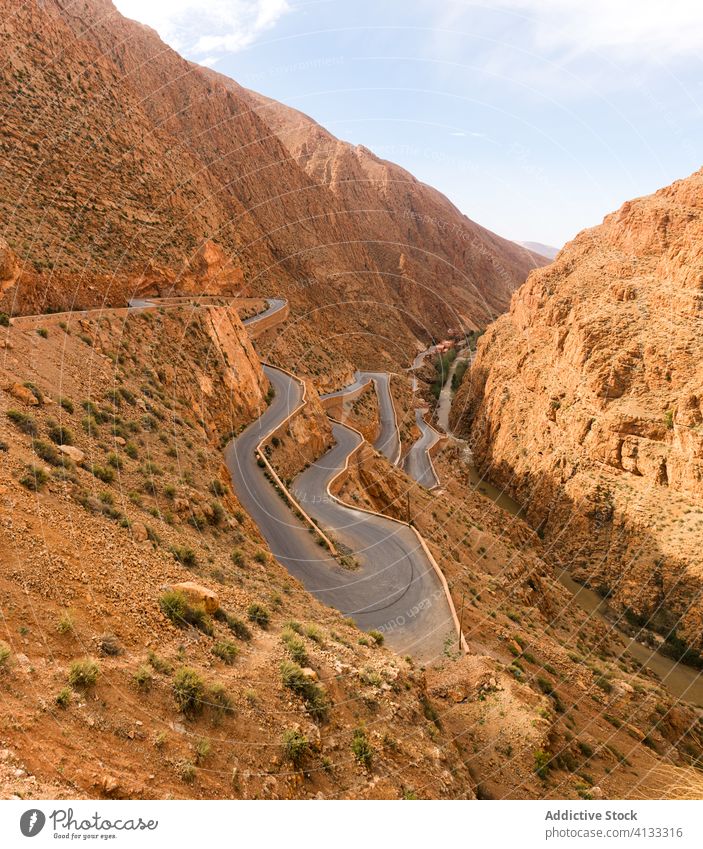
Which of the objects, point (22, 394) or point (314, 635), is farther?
point (22, 394)

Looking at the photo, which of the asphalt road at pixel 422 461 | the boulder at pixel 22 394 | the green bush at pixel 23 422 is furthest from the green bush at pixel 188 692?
the asphalt road at pixel 422 461

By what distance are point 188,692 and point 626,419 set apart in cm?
3961

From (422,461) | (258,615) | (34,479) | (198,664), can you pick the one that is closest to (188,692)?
(198,664)

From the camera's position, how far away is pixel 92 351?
19.9m

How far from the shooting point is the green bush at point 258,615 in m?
10.8

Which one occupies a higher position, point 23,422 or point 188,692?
point 23,422

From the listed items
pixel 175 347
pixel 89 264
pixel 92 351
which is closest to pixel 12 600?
pixel 92 351

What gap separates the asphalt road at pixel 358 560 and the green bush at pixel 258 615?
17.5 ft

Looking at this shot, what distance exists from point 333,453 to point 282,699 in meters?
27.4

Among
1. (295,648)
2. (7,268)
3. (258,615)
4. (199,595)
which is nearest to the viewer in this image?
(295,648)

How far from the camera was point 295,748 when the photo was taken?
24.3ft

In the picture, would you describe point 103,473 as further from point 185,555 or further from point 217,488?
point 217,488

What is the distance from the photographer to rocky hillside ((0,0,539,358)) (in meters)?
32.2

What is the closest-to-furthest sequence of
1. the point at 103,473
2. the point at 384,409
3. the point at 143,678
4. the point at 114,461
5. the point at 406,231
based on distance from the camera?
the point at 143,678, the point at 103,473, the point at 114,461, the point at 384,409, the point at 406,231
